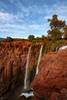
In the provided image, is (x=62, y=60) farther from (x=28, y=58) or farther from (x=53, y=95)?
(x=28, y=58)

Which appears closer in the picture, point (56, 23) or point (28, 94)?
point (28, 94)

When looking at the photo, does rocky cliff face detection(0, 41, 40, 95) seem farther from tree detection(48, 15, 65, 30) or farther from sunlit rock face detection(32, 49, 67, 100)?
sunlit rock face detection(32, 49, 67, 100)

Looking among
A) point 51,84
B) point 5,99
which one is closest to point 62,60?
point 51,84

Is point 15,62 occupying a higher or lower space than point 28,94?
higher

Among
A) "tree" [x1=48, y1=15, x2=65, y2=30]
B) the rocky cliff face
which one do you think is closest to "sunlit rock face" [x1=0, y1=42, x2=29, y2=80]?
the rocky cliff face

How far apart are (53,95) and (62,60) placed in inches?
160

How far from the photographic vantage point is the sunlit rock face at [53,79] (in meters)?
29.8

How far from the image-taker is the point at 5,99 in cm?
5222

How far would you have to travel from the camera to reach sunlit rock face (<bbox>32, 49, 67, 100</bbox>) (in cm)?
2981

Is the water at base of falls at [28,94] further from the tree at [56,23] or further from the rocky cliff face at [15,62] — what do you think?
the tree at [56,23]

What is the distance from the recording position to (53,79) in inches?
1214

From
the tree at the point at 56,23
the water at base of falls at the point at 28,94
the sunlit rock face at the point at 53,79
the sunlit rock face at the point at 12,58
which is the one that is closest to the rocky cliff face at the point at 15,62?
the sunlit rock face at the point at 12,58

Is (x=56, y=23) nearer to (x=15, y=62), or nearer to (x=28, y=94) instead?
(x=15, y=62)

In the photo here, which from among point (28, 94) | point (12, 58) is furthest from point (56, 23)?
point (28, 94)
